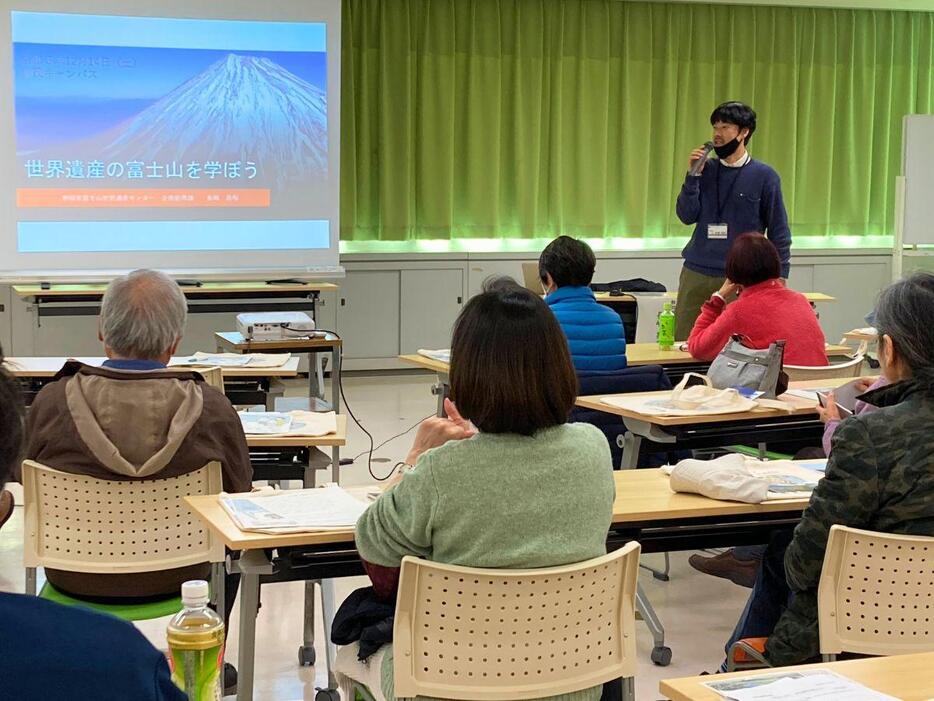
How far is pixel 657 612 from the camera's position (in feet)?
13.9

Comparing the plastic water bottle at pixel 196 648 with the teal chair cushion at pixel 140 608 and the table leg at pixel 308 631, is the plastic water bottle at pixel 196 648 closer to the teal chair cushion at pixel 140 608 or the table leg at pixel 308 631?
the teal chair cushion at pixel 140 608

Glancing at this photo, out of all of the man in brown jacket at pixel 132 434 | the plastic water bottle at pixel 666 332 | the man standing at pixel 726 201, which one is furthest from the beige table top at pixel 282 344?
the man in brown jacket at pixel 132 434

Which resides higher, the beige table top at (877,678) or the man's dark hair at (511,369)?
the man's dark hair at (511,369)

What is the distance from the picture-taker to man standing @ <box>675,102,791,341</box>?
625 centimetres

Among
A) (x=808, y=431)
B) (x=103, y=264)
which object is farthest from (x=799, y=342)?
(x=103, y=264)

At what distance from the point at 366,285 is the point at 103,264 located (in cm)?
212

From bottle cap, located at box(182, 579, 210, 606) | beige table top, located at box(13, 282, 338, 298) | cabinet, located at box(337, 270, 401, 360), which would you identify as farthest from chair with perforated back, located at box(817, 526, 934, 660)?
cabinet, located at box(337, 270, 401, 360)

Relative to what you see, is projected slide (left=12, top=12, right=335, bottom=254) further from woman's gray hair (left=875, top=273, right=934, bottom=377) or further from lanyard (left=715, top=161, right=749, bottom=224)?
woman's gray hair (left=875, top=273, right=934, bottom=377)

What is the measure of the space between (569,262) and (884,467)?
225cm

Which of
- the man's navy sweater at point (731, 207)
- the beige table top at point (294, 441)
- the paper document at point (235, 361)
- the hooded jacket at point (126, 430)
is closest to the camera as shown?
the hooded jacket at point (126, 430)

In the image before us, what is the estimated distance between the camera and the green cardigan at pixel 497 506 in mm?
2090

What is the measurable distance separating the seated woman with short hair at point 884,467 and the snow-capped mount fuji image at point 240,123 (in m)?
6.04

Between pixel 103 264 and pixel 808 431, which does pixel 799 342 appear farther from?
pixel 103 264

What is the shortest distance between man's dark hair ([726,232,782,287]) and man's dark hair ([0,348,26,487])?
12.7 ft
